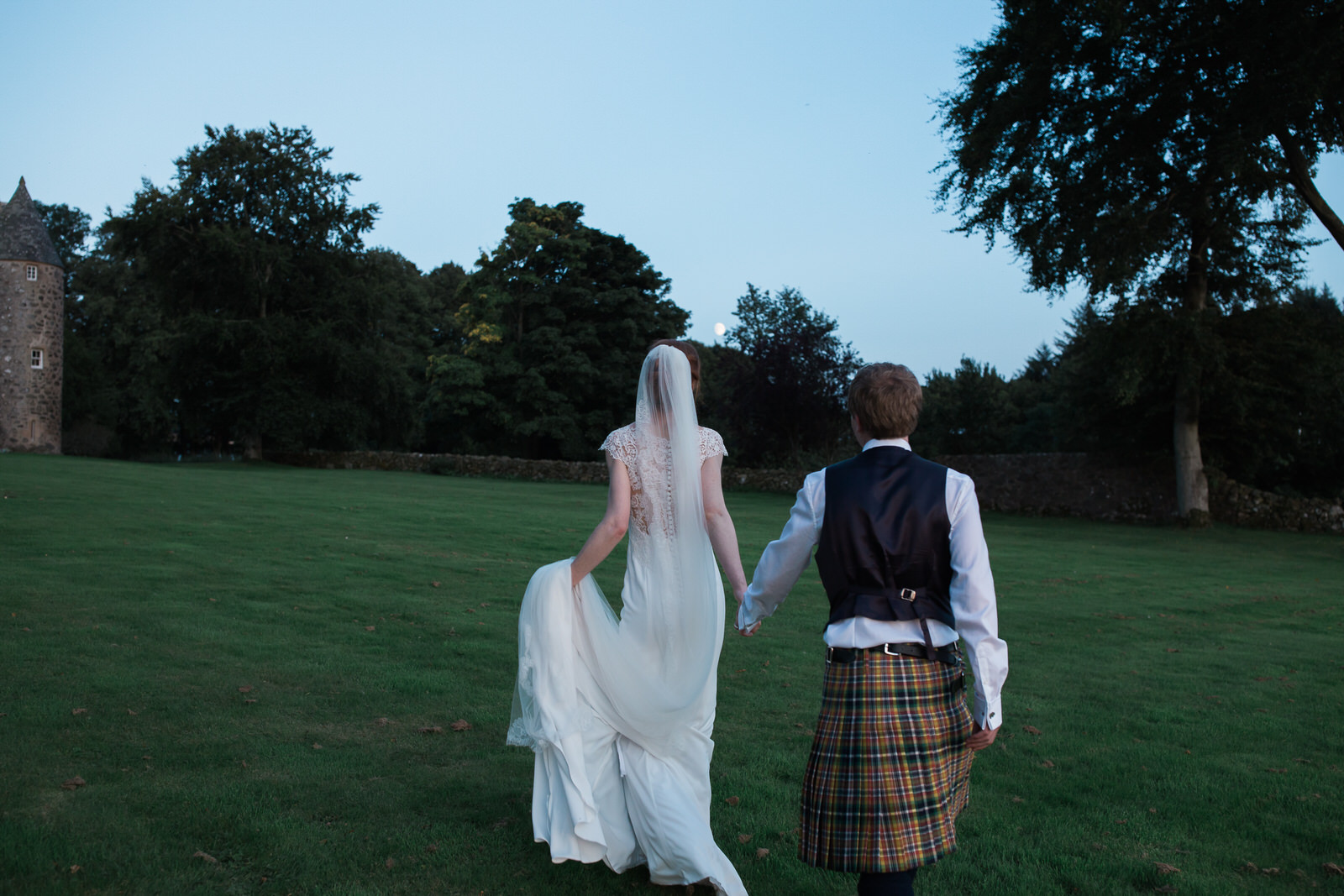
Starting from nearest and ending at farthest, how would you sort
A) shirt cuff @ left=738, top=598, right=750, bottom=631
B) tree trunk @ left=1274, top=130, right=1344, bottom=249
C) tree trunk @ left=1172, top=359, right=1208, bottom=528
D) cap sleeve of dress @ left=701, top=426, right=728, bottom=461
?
shirt cuff @ left=738, top=598, right=750, bottom=631, cap sleeve of dress @ left=701, top=426, right=728, bottom=461, tree trunk @ left=1274, top=130, right=1344, bottom=249, tree trunk @ left=1172, top=359, right=1208, bottom=528

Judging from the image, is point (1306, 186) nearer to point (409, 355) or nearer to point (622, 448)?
point (622, 448)

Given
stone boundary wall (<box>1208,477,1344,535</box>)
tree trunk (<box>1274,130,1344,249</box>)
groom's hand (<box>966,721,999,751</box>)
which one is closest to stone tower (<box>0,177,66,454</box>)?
stone boundary wall (<box>1208,477,1344,535</box>)

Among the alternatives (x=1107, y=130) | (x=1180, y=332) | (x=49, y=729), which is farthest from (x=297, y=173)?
(x=49, y=729)

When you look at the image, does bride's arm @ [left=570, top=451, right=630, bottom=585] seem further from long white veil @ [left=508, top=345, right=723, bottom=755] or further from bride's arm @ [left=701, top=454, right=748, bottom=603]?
bride's arm @ [left=701, top=454, right=748, bottom=603]

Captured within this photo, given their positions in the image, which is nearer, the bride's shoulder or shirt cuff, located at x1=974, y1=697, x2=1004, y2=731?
shirt cuff, located at x1=974, y1=697, x2=1004, y2=731

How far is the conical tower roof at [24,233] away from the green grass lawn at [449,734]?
39.7 meters

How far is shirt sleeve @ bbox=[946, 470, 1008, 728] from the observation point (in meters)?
2.65

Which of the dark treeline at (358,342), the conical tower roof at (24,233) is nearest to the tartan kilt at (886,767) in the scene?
the dark treeline at (358,342)

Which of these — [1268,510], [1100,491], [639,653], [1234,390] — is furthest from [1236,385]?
[639,653]

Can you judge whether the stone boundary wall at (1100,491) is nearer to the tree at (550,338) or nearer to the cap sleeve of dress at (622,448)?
the tree at (550,338)

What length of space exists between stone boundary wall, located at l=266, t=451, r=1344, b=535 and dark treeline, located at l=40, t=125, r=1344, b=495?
0.87 m

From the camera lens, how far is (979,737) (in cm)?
279

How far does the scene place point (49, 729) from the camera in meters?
4.90

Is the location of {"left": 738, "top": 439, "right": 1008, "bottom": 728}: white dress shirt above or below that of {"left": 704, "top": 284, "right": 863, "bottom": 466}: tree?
below
